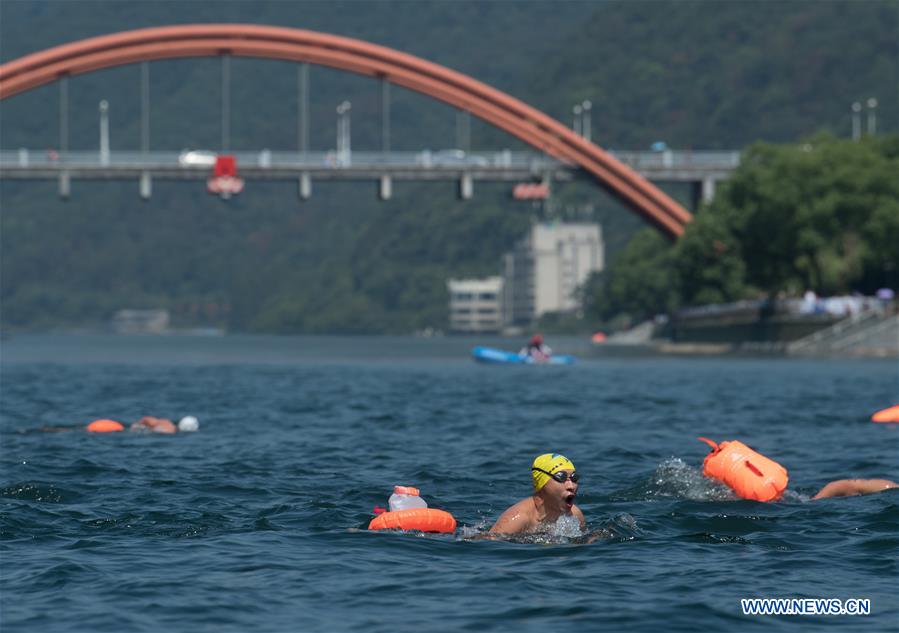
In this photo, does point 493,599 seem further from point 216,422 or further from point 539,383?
point 539,383

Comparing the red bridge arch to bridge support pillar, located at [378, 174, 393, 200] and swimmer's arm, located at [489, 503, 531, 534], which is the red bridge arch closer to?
bridge support pillar, located at [378, 174, 393, 200]

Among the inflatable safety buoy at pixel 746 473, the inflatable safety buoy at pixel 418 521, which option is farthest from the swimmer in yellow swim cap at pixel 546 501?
the inflatable safety buoy at pixel 746 473

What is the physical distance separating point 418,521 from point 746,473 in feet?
15.8

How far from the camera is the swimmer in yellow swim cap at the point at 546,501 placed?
52.3 feet

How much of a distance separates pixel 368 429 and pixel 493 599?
64.8 ft

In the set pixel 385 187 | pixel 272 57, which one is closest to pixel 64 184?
pixel 272 57

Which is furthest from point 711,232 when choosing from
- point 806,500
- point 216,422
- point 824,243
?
point 806,500

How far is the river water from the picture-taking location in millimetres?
13219

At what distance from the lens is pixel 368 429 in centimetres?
3325

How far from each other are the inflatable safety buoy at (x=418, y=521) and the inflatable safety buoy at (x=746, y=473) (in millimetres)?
3906

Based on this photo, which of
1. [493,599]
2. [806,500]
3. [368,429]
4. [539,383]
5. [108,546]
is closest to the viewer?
[493,599]

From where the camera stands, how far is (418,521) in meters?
16.8

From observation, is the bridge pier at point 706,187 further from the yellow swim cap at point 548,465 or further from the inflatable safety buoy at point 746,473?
the yellow swim cap at point 548,465

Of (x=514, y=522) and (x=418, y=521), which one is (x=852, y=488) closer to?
(x=514, y=522)
